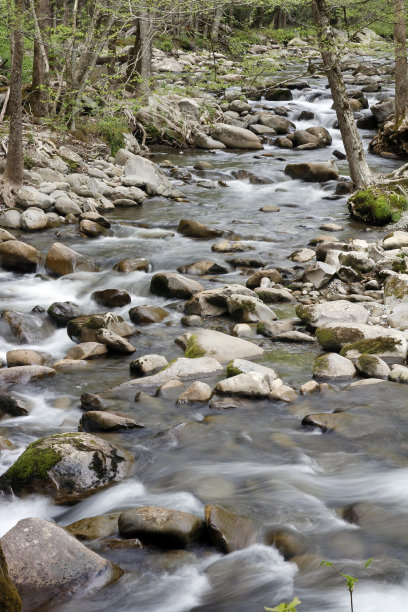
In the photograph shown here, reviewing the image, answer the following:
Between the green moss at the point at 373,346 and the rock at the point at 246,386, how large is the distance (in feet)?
3.89

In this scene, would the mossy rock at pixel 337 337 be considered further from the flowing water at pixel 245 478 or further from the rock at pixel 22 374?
the rock at pixel 22 374

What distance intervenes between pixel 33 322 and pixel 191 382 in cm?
257

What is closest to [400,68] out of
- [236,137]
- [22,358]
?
[236,137]

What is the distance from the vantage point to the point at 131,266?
9883 millimetres

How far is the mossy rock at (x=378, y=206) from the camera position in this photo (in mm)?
11641

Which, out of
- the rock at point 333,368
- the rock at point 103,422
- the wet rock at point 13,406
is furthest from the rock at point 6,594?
the rock at point 333,368

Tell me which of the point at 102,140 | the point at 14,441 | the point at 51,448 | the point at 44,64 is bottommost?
the point at 14,441

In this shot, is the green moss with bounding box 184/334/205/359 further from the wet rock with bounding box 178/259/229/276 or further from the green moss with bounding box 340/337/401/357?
the wet rock with bounding box 178/259/229/276

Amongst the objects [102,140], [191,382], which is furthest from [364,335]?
[102,140]

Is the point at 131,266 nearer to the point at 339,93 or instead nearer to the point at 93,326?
the point at 93,326

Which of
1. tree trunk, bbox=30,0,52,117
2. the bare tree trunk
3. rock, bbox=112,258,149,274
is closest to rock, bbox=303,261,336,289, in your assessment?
rock, bbox=112,258,149,274

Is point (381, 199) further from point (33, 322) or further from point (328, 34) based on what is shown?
point (33, 322)

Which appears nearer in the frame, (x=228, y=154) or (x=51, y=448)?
(x=51, y=448)

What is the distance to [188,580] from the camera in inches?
134
